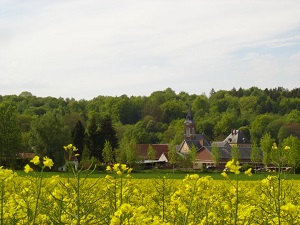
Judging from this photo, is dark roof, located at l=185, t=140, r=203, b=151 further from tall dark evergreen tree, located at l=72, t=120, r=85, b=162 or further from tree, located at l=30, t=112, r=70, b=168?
tree, located at l=30, t=112, r=70, b=168

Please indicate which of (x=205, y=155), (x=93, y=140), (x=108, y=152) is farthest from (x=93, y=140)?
(x=205, y=155)

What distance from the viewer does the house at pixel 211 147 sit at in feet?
339

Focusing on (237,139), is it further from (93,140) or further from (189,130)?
(93,140)

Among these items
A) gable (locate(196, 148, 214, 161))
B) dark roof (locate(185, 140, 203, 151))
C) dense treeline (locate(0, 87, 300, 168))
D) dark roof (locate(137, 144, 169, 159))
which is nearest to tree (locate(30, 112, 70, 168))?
gable (locate(196, 148, 214, 161))

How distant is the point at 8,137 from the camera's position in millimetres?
65688

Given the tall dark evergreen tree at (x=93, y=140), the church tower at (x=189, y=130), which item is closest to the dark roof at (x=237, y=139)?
the church tower at (x=189, y=130)

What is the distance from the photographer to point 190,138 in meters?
133

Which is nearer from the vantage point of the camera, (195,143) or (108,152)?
(108,152)

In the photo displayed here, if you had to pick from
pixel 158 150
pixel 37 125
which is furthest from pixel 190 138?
pixel 37 125

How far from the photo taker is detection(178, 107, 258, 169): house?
103438 mm

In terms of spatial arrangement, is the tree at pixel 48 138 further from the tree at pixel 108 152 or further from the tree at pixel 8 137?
the tree at pixel 108 152

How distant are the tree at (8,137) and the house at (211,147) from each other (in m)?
31.6

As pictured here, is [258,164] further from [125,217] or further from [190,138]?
[125,217]

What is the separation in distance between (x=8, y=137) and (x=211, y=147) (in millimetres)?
49123
